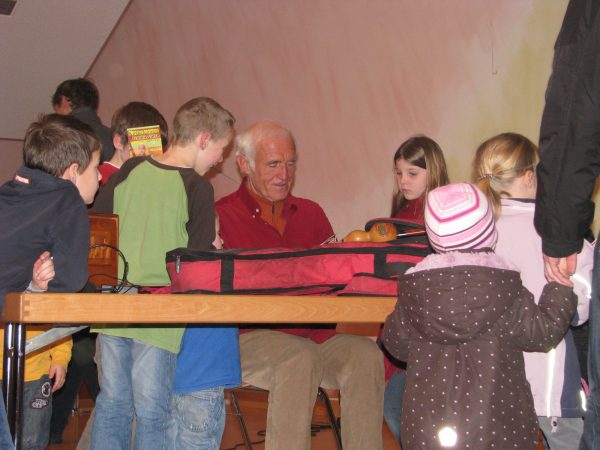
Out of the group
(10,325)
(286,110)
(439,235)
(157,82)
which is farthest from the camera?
(157,82)

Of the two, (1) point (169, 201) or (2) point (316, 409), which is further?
(2) point (316, 409)

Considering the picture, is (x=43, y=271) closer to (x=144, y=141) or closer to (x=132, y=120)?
(x=144, y=141)

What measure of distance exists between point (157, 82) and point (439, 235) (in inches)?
187

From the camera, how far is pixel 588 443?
1.61m

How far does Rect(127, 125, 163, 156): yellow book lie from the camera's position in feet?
11.6

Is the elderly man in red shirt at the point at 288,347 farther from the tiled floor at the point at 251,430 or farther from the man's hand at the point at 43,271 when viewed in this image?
the tiled floor at the point at 251,430

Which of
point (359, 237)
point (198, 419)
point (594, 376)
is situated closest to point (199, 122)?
point (359, 237)

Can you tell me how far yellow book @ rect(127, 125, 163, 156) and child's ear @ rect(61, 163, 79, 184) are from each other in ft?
3.28

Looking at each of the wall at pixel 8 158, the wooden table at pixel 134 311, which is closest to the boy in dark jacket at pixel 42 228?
the wooden table at pixel 134 311

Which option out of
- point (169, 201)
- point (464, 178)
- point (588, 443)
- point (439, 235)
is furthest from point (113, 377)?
point (464, 178)

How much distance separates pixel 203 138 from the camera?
298 centimetres

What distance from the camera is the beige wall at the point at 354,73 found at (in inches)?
154

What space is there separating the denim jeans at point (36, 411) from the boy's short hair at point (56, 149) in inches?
26.9

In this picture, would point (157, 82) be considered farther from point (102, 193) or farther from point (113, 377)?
point (113, 377)
